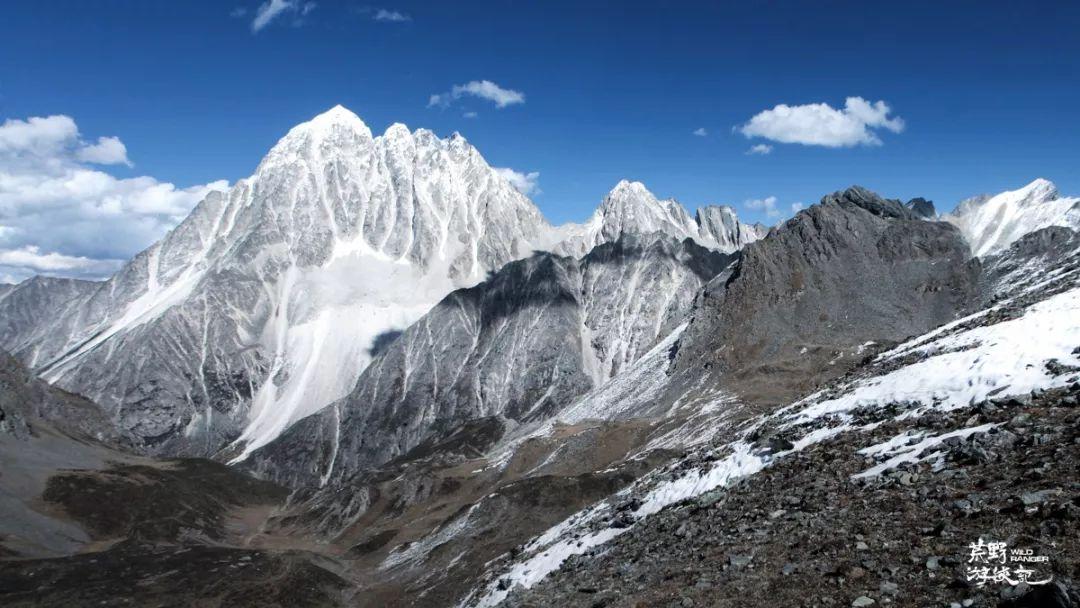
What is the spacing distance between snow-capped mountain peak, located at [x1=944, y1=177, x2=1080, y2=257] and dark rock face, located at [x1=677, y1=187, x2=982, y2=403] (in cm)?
912

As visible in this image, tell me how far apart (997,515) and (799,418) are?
2014 centimetres

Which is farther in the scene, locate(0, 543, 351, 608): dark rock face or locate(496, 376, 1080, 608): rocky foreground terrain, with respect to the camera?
locate(0, 543, 351, 608): dark rock face

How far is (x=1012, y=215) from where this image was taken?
514 feet

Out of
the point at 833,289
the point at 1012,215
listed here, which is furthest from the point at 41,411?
the point at 1012,215

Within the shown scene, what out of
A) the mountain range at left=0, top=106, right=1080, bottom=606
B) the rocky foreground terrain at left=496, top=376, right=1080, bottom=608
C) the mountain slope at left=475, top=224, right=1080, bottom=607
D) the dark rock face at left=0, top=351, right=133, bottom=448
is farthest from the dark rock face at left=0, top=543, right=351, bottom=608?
the dark rock face at left=0, top=351, right=133, bottom=448

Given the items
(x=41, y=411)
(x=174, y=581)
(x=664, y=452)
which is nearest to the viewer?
(x=174, y=581)

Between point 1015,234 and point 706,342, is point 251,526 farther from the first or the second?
point 1015,234

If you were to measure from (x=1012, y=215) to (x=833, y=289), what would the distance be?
49204 mm

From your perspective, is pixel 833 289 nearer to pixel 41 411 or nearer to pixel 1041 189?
pixel 1041 189

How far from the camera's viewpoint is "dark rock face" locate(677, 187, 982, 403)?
12812 centimetres

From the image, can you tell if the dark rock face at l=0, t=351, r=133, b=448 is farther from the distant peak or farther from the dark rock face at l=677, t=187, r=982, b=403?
the distant peak

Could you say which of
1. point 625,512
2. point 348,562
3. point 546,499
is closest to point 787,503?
point 625,512

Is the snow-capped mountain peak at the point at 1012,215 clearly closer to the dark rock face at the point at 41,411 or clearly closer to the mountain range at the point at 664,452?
the mountain range at the point at 664,452

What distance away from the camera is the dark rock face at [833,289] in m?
128
